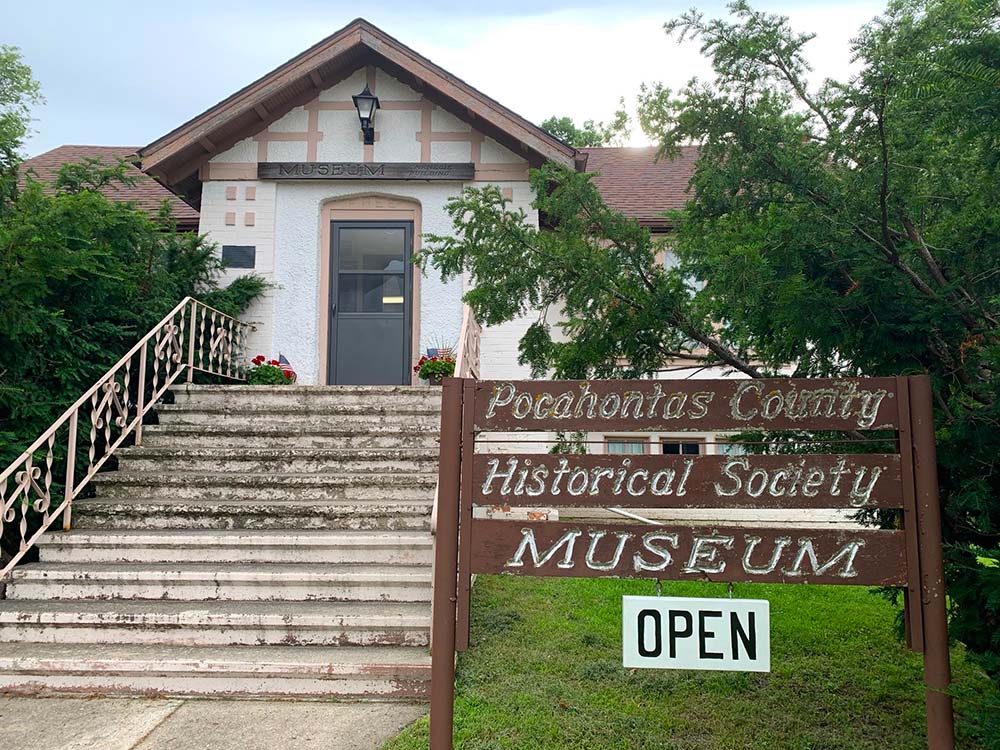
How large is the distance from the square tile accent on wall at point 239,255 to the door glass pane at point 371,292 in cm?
116

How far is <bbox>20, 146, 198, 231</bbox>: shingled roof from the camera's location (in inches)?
416

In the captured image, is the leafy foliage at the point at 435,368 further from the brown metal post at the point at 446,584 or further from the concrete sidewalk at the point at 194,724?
the brown metal post at the point at 446,584

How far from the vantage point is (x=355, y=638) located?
434 centimetres

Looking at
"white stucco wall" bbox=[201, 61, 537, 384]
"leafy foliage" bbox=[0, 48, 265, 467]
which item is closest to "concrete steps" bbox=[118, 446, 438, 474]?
"leafy foliage" bbox=[0, 48, 265, 467]

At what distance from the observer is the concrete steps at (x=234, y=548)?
16.7 ft

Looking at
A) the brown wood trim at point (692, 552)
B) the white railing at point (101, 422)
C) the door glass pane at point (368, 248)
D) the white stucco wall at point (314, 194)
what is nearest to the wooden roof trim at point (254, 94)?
the white stucco wall at point (314, 194)

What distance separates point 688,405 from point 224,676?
9.92 ft

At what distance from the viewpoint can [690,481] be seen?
113 inches

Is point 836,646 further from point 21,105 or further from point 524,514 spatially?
point 21,105

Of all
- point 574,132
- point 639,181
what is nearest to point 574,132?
point 574,132

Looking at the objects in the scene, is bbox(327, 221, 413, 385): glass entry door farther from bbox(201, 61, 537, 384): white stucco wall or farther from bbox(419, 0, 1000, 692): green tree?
bbox(419, 0, 1000, 692): green tree

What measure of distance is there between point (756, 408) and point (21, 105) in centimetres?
1183

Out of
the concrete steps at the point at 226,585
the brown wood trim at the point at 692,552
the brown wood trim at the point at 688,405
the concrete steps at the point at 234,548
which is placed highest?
the brown wood trim at the point at 688,405

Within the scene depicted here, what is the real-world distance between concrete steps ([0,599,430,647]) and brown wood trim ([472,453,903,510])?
1.84m
